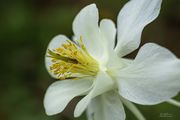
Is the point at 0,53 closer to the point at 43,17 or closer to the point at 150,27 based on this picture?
the point at 43,17

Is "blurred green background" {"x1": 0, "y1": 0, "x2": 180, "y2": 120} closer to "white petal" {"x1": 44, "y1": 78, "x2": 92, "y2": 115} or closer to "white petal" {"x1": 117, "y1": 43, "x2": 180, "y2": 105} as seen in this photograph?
"white petal" {"x1": 44, "y1": 78, "x2": 92, "y2": 115}

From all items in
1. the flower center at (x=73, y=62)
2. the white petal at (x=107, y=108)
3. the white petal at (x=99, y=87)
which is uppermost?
the flower center at (x=73, y=62)

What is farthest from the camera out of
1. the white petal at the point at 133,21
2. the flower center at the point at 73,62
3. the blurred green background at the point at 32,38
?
the blurred green background at the point at 32,38

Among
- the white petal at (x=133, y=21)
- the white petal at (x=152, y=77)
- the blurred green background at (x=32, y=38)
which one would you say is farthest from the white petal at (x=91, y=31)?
the blurred green background at (x=32, y=38)

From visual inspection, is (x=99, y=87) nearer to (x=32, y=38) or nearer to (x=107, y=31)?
(x=107, y=31)

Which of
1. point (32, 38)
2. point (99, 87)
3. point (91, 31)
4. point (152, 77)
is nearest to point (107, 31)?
point (91, 31)

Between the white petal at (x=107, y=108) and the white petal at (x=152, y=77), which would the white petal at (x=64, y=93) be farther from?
the white petal at (x=152, y=77)

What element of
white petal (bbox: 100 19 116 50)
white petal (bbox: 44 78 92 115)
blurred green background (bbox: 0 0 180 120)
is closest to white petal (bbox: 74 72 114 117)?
white petal (bbox: 44 78 92 115)
